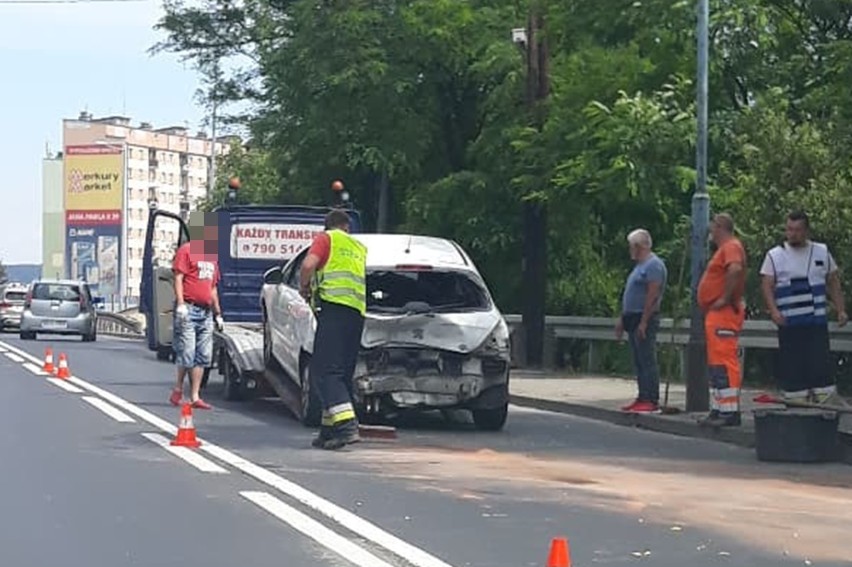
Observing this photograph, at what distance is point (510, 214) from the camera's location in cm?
2962

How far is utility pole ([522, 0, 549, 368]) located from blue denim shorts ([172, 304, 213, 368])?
10389 millimetres

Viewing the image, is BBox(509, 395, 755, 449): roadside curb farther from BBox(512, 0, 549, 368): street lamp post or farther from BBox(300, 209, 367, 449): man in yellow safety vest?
BBox(512, 0, 549, 368): street lamp post

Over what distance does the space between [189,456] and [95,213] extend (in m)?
128

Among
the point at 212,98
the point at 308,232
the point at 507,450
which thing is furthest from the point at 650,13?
the point at 212,98

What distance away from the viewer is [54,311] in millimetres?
39812

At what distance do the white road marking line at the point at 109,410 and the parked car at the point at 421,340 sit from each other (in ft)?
5.28

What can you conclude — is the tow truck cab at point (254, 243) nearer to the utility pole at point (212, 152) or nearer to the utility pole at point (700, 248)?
the utility pole at point (700, 248)

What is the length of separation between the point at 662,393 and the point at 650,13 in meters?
5.48

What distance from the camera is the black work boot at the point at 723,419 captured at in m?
14.7

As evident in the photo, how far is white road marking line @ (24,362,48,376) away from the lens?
2238 centimetres

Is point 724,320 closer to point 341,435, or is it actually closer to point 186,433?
point 341,435

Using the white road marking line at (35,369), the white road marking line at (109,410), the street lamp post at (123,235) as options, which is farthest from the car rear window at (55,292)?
the street lamp post at (123,235)

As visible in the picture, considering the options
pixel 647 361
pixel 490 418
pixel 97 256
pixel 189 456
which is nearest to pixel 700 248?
pixel 647 361

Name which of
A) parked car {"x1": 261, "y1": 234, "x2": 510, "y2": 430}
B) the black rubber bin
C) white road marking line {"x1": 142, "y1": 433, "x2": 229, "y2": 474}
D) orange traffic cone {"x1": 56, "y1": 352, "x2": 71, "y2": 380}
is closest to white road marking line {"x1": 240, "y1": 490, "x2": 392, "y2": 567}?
white road marking line {"x1": 142, "y1": 433, "x2": 229, "y2": 474}
